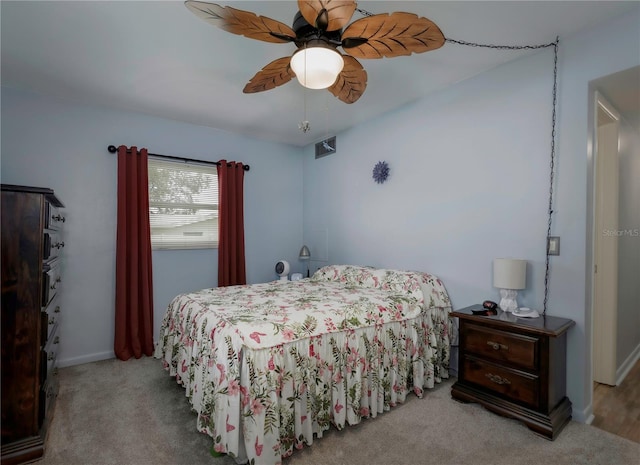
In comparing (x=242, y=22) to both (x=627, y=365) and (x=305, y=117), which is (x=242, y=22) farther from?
(x=627, y=365)

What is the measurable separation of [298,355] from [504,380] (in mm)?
1383

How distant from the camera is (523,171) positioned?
2400 mm

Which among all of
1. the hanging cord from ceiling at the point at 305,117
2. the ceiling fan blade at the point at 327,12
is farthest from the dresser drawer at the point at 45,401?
the ceiling fan blade at the point at 327,12

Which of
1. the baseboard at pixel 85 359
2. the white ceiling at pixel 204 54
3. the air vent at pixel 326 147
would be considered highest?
the white ceiling at pixel 204 54

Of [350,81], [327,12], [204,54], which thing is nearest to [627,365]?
[350,81]

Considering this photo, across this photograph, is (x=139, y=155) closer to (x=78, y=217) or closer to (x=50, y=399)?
(x=78, y=217)

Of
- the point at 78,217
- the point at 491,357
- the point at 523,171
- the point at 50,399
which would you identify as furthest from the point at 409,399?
the point at 78,217

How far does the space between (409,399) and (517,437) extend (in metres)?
0.70

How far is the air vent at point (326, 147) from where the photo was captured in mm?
4121

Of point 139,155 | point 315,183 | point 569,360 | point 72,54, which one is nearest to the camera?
point 569,360

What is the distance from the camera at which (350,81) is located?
6.42ft

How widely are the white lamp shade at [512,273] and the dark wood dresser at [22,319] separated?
2848 millimetres

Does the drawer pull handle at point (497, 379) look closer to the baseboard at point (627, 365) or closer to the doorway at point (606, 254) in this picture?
the doorway at point (606, 254)

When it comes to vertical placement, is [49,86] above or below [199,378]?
above
